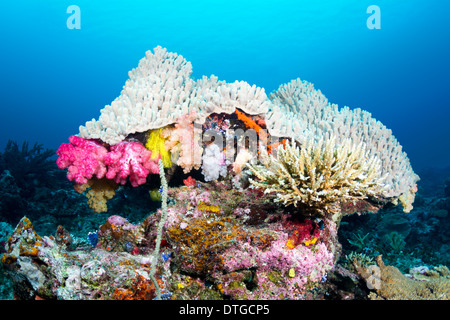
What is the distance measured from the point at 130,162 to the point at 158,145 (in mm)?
588

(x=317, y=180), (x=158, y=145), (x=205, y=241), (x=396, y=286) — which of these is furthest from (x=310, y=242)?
(x=158, y=145)

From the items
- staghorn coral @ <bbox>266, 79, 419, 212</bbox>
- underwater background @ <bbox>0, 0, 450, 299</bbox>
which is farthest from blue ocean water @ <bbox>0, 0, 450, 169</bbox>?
staghorn coral @ <bbox>266, 79, 419, 212</bbox>

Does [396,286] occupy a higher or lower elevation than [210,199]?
lower

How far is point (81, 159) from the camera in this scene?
3.82m

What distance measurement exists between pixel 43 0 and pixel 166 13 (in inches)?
1869

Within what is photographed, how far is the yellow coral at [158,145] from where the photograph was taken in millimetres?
4191

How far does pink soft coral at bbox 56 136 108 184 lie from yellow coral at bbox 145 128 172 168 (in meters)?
0.78

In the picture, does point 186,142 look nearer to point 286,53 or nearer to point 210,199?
point 210,199

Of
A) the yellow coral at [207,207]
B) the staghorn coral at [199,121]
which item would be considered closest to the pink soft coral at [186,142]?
the staghorn coral at [199,121]

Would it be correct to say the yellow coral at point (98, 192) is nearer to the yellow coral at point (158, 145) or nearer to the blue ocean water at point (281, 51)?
the yellow coral at point (158, 145)

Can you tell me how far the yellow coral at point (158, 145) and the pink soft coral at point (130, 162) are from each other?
0.16 meters

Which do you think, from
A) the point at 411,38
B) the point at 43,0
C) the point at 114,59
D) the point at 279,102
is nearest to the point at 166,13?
the point at 114,59

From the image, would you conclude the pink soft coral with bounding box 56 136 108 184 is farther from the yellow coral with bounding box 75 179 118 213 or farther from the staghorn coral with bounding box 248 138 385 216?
the staghorn coral with bounding box 248 138 385 216
